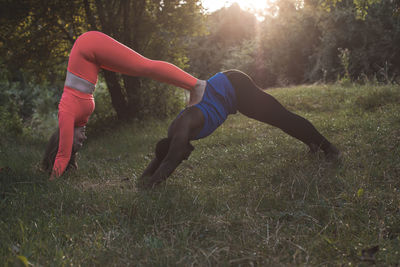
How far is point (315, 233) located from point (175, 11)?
28.3 feet

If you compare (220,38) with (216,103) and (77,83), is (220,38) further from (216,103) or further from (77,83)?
(216,103)

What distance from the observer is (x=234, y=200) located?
274 cm

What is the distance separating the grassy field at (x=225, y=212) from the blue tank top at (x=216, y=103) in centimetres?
61

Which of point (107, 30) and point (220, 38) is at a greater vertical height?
point (220, 38)

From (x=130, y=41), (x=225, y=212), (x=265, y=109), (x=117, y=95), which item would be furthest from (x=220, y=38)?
(x=225, y=212)

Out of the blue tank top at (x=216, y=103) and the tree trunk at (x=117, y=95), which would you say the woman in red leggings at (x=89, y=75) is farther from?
the tree trunk at (x=117, y=95)

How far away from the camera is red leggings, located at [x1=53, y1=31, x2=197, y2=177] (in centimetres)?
329

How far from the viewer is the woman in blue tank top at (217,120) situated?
301 cm

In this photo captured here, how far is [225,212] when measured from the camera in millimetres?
2471

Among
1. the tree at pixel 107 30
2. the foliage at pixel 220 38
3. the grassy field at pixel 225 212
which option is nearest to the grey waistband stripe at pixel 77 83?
the grassy field at pixel 225 212

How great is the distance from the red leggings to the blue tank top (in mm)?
200

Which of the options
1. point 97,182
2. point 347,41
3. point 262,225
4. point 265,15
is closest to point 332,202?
point 262,225

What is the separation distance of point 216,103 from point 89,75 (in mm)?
1418

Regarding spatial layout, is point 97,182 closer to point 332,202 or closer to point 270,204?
point 270,204
